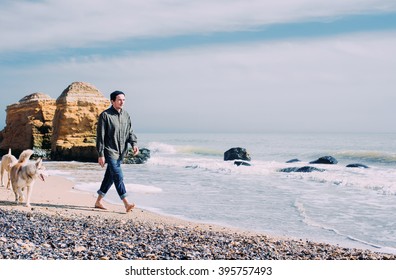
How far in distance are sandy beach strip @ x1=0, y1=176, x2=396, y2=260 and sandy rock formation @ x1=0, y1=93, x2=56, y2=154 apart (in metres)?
22.9

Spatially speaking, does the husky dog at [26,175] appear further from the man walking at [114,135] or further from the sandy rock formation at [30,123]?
the sandy rock formation at [30,123]

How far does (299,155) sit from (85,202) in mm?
35442

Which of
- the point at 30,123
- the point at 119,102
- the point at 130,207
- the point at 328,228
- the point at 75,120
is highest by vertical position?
the point at 119,102

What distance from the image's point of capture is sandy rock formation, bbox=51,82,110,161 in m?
27.0

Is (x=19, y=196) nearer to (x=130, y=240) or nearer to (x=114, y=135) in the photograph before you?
(x=114, y=135)

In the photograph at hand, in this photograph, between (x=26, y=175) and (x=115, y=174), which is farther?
(x=26, y=175)

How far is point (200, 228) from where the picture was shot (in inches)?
308

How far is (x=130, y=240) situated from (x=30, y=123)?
86.1ft

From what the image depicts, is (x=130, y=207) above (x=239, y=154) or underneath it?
above

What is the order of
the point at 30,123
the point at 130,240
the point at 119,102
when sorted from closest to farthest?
the point at 130,240 → the point at 119,102 → the point at 30,123

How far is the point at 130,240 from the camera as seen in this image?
20.5 feet

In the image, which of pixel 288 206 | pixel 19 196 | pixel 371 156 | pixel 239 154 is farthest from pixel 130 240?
pixel 371 156

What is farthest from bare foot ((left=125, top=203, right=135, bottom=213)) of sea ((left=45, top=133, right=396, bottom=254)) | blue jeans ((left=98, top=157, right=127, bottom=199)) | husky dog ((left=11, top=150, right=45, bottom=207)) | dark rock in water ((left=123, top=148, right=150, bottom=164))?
dark rock in water ((left=123, top=148, right=150, bottom=164))
